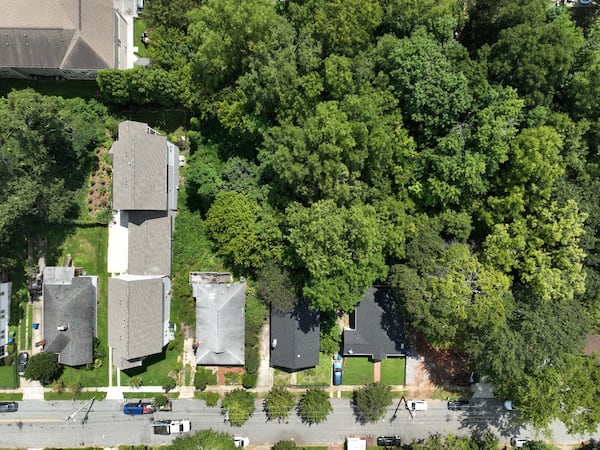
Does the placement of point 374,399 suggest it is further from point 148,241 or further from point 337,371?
point 148,241

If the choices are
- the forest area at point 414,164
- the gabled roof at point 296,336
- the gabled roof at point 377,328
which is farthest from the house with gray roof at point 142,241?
the gabled roof at point 377,328

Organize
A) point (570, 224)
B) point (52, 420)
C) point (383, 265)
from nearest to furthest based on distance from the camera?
point (570, 224)
point (383, 265)
point (52, 420)

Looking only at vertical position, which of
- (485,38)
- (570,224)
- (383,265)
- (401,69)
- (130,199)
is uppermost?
(485,38)

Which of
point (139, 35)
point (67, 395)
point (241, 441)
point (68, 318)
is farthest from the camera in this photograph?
point (241, 441)

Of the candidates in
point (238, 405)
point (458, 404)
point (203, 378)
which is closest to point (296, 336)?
point (238, 405)

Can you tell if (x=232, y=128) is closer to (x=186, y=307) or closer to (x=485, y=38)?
(x=186, y=307)

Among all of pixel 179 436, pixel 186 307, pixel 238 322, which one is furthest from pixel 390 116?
pixel 179 436

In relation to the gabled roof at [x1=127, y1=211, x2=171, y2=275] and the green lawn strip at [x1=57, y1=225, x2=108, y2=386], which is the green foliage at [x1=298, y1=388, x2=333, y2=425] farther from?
the green lawn strip at [x1=57, y1=225, x2=108, y2=386]
